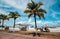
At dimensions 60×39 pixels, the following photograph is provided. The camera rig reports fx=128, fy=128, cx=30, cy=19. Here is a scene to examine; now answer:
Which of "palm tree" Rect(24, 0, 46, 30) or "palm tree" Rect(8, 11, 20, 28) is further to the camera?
"palm tree" Rect(24, 0, 46, 30)

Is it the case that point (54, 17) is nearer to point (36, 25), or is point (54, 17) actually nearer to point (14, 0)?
point (36, 25)

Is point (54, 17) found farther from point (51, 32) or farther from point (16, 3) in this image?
point (16, 3)

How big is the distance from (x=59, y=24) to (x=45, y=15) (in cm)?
142

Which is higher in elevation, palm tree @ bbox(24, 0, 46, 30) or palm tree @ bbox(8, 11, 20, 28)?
palm tree @ bbox(24, 0, 46, 30)

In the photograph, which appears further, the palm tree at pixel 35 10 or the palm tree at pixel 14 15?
the palm tree at pixel 35 10

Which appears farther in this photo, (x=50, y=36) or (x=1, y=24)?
(x=1, y=24)

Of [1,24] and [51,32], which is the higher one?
[1,24]

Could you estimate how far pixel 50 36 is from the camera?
10.8m

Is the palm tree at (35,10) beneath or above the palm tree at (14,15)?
above

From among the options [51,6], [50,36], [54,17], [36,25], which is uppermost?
[51,6]

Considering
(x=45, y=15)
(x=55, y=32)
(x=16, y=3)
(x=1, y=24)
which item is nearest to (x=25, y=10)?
(x=16, y=3)

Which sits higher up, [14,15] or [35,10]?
[35,10]

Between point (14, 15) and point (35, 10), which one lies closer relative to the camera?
point (14, 15)

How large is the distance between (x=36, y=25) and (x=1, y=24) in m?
3.17
